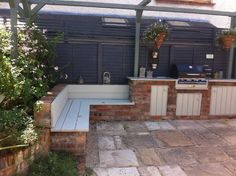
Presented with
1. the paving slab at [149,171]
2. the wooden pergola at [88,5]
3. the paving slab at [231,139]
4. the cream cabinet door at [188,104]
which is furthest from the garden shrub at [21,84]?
the paving slab at [231,139]

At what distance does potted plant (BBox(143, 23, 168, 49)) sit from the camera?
573cm

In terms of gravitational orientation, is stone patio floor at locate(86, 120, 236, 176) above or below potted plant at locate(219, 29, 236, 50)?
below

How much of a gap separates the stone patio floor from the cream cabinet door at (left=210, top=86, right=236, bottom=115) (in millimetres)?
439

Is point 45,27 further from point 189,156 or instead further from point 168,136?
point 189,156

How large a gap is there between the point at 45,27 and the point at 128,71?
2168mm

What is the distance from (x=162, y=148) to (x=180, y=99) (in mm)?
2016

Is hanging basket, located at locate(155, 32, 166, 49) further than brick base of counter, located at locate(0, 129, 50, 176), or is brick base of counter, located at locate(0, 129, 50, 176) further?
hanging basket, located at locate(155, 32, 166, 49)

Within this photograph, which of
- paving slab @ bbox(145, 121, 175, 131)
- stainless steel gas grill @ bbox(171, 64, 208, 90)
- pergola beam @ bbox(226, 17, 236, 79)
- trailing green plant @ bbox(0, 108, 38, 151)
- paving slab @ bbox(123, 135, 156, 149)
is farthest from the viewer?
pergola beam @ bbox(226, 17, 236, 79)

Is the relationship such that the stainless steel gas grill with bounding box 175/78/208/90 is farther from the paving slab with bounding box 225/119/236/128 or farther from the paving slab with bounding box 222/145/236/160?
the paving slab with bounding box 222/145/236/160

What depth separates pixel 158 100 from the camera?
6016mm

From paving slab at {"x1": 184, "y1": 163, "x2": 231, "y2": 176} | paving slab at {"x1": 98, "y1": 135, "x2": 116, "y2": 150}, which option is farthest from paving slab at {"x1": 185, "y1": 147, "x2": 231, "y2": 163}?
paving slab at {"x1": 98, "y1": 135, "x2": 116, "y2": 150}

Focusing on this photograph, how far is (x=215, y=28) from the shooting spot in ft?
21.6

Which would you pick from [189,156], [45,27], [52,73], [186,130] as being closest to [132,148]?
[189,156]

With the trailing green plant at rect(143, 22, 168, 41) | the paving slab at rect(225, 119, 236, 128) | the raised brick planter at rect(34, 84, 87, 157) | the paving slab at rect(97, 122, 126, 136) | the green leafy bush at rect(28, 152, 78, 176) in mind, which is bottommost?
the paving slab at rect(97, 122, 126, 136)
